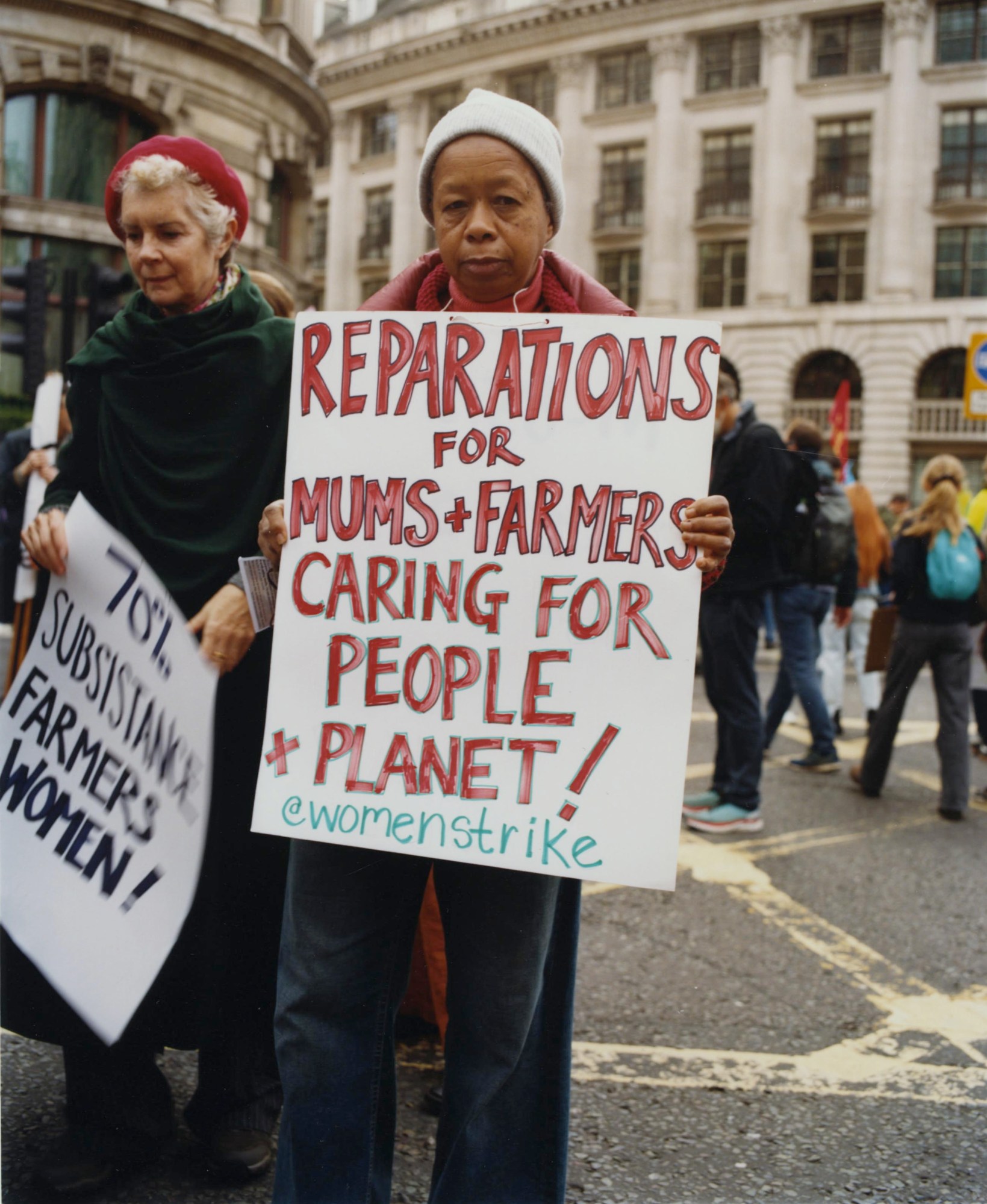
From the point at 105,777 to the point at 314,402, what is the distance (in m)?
0.78

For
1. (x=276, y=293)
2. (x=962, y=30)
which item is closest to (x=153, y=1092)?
(x=276, y=293)

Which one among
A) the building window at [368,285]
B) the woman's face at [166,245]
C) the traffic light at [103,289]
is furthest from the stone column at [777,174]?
the woman's face at [166,245]

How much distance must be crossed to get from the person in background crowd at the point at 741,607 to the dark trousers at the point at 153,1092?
122 inches

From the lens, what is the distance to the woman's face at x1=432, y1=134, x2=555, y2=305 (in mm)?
1717

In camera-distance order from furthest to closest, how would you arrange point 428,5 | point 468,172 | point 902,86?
point 902,86, point 428,5, point 468,172

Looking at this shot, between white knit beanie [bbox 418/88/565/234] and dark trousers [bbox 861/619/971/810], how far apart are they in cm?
431

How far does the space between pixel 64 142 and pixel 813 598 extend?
14.0 meters

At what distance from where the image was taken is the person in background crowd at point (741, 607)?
Result: 4922 millimetres

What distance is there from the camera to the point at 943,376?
29328 mm

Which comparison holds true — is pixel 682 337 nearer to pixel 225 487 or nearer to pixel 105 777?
pixel 225 487

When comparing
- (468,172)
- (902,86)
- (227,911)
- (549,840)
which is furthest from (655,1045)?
(902,86)

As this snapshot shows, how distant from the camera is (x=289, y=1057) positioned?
66.4 inches

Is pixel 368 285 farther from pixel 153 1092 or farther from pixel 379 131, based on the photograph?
pixel 153 1092

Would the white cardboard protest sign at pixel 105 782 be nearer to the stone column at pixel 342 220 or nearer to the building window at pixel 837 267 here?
the stone column at pixel 342 220
